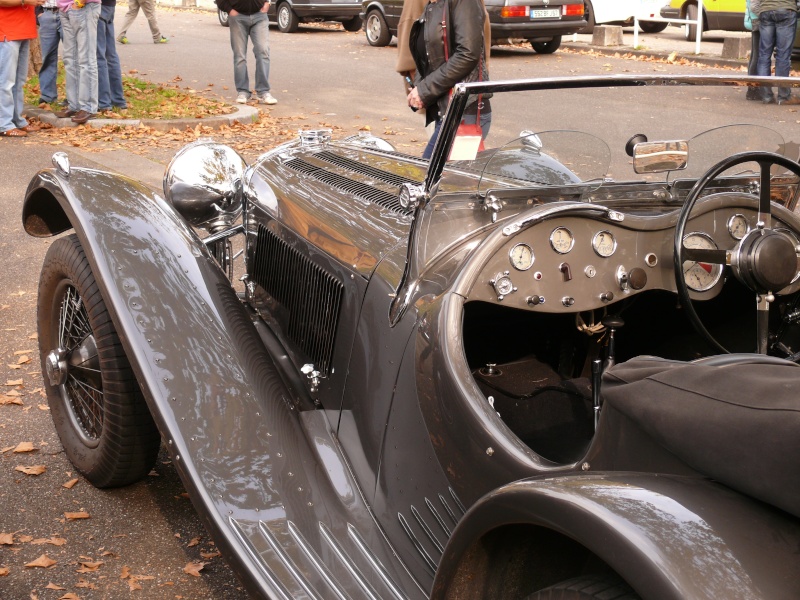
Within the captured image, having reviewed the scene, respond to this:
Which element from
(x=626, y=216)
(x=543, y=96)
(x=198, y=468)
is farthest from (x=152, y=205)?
(x=626, y=216)

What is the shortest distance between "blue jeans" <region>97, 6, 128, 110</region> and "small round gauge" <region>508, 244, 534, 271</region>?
910 centimetres

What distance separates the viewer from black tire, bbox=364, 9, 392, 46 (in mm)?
18766

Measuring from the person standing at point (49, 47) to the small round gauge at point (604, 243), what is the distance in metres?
8.57

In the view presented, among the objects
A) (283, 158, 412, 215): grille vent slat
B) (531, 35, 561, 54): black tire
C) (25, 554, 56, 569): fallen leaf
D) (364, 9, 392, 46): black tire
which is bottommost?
(25, 554, 56, 569): fallen leaf

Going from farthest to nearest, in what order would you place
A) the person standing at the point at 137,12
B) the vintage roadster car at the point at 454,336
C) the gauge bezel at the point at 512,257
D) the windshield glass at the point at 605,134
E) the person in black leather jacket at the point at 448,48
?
1. the person standing at the point at 137,12
2. the person in black leather jacket at the point at 448,48
3. the windshield glass at the point at 605,134
4. the gauge bezel at the point at 512,257
5. the vintage roadster car at the point at 454,336

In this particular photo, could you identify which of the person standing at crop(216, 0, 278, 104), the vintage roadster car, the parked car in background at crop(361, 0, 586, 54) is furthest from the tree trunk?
the vintage roadster car

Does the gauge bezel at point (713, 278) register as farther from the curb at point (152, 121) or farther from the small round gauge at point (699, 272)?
the curb at point (152, 121)

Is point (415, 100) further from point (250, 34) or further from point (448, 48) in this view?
point (250, 34)

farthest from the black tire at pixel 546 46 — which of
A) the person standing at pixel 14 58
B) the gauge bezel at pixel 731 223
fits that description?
the gauge bezel at pixel 731 223

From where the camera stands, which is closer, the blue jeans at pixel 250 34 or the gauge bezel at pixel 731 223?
the gauge bezel at pixel 731 223

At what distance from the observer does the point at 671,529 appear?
1.50 meters

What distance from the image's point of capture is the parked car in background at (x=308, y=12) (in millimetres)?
20750

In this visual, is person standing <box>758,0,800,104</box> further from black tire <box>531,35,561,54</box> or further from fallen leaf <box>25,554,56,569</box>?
fallen leaf <box>25,554,56,569</box>

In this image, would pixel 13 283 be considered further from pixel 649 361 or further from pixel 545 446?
pixel 649 361
